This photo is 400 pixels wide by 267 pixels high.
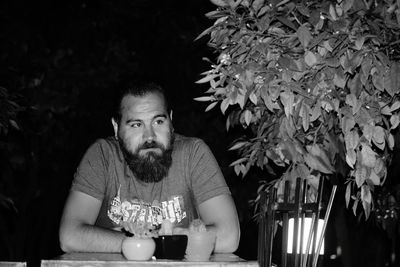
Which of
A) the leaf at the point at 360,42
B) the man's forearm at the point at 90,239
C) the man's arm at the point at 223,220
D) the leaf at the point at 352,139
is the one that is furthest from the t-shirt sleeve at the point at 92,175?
the leaf at the point at 360,42

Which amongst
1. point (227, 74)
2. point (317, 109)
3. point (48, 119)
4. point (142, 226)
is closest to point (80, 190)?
point (142, 226)

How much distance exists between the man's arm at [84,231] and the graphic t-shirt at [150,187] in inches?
2.1

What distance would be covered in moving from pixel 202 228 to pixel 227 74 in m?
0.62

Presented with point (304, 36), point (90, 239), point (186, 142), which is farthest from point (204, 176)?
point (304, 36)

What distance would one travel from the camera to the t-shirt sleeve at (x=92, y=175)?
274 cm

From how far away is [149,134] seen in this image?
2836 millimetres

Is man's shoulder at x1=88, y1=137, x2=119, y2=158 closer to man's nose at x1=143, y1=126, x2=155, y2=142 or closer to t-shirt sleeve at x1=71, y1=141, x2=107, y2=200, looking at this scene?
t-shirt sleeve at x1=71, y1=141, x2=107, y2=200

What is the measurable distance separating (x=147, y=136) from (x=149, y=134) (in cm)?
1

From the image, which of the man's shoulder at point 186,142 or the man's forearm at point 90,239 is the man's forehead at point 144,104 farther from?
the man's forearm at point 90,239

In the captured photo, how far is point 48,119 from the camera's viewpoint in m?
5.71

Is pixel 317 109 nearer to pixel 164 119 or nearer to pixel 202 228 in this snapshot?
pixel 202 228

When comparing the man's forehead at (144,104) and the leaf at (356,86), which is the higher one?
the man's forehead at (144,104)

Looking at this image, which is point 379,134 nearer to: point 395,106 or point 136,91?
point 395,106

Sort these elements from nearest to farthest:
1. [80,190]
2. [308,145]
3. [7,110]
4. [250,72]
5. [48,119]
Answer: [250,72], [308,145], [80,190], [7,110], [48,119]
